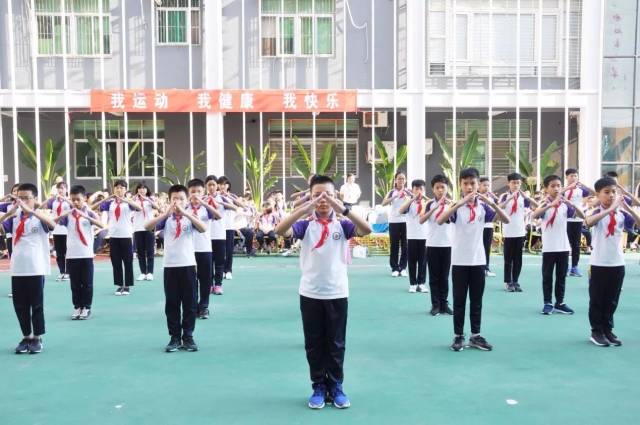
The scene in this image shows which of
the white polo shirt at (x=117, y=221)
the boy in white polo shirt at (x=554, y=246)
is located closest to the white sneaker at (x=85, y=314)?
the white polo shirt at (x=117, y=221)

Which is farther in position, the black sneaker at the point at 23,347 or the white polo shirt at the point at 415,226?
the white polo shirt at the point at 415,226

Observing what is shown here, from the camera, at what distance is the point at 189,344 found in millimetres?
5824

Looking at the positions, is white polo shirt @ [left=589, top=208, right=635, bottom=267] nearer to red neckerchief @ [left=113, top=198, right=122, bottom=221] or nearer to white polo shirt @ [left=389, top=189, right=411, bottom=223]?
white polo shirt @ [left=389, top=189, right=411, bottom=223]

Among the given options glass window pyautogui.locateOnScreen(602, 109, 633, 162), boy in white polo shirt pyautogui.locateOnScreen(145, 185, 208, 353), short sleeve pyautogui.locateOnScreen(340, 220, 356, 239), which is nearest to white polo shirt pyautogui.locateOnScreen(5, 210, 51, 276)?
boy in white polo shirt pyautogui.locateOnScreen(145, 185, 208, 353)

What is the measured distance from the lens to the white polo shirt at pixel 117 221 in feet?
29.2

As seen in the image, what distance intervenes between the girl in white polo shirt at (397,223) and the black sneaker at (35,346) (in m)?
5.00

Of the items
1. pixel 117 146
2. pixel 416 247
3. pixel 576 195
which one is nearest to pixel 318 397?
pixel 416 247

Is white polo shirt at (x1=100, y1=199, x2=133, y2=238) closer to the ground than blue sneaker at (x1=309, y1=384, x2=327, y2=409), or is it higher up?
higher up

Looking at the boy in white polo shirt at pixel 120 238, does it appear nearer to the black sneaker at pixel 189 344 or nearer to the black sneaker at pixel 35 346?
the black sneaker at pixel 35 346

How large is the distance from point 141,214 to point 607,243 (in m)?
6.47

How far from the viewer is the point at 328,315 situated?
4.32 meters

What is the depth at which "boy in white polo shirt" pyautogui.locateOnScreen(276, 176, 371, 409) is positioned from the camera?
4320 mm

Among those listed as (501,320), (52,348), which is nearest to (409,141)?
(501,320)

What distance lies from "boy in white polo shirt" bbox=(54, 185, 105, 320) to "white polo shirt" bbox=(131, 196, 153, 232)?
6.83 feet
